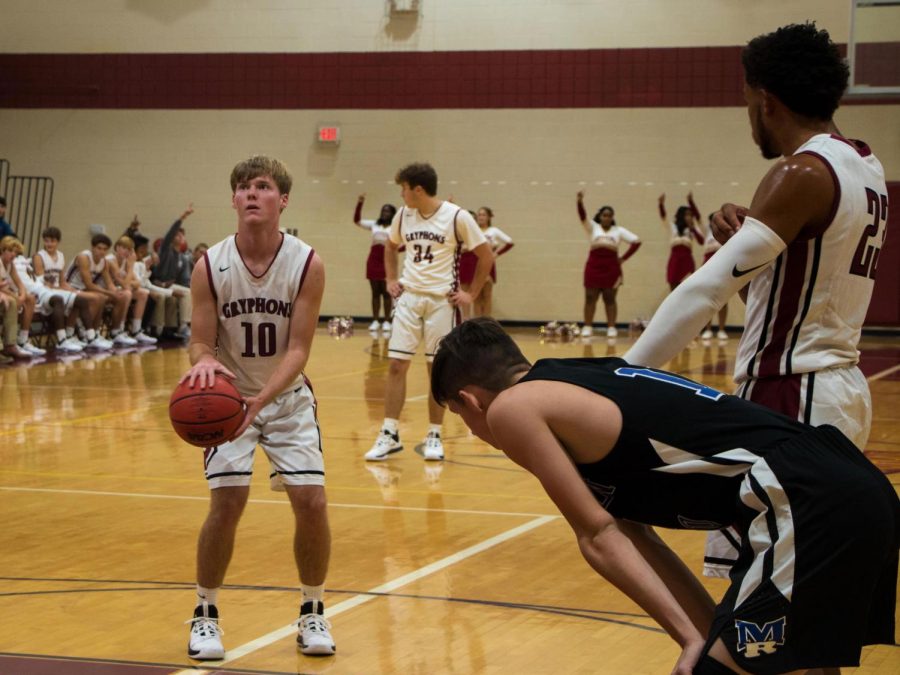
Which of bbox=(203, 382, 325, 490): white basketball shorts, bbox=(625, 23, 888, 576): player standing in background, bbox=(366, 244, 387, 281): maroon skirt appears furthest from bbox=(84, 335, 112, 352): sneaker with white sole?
bbox=(625, 23, 888, 576): player standing in background

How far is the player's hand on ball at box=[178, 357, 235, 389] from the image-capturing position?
4.24 meters

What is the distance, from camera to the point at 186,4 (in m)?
21.4

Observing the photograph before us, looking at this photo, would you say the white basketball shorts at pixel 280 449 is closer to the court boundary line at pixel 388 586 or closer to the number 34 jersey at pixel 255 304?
the number 34 jersey at pixel 255 304

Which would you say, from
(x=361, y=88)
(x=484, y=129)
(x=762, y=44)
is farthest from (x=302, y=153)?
(x=762, y=44)

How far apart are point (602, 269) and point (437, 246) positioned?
1011cm

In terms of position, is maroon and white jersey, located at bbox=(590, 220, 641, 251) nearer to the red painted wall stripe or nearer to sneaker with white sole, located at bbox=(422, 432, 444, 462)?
the red painted wall stripe

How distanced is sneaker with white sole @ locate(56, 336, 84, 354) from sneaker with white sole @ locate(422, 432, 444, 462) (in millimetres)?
8312

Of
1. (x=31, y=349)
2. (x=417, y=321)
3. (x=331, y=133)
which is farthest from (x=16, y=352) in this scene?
(x=331, y=133)

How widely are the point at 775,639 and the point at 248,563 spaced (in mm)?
3632

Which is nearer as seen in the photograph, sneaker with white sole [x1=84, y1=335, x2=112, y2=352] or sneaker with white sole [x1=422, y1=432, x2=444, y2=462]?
sneaker with white sole [x1=422, y1=432, x2=444, y2=462]

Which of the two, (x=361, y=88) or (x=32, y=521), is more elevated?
(x=361, y=88)

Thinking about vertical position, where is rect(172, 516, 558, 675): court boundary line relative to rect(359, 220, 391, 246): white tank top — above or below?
below

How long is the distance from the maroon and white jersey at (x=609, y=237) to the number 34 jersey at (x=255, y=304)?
1429cm

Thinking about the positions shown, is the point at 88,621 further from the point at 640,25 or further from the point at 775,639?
the point at 640,25
